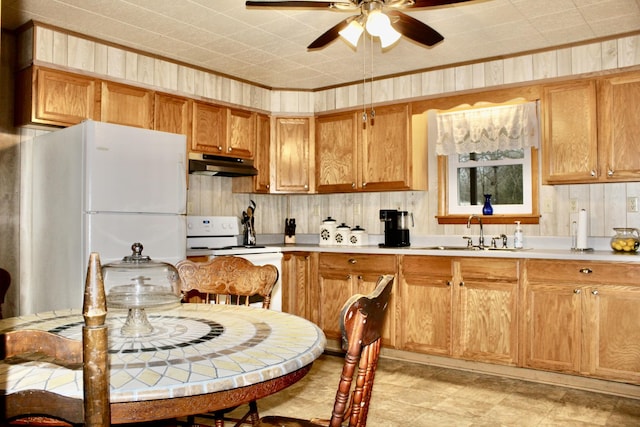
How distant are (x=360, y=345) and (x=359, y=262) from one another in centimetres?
327

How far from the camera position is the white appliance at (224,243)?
4.34m

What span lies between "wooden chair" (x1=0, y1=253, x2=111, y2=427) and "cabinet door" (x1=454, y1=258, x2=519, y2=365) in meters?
3.38

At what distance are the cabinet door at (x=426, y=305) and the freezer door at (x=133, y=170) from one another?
5.98ft

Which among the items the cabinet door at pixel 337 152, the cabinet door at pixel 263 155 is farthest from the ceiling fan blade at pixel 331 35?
the cabinet door at pixel 263 155

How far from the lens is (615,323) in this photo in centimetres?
333

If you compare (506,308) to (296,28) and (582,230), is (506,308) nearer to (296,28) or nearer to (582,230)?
(582,230)

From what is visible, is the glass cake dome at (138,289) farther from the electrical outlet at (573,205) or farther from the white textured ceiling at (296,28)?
the electrical outlet at (573,205)

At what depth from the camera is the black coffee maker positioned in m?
4.61

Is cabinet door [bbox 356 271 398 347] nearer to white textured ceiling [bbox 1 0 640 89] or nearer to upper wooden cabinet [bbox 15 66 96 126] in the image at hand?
white textured ceiling [bbox 1 0 640 89]

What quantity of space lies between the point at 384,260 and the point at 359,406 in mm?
3031

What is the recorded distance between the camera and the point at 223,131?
4.65 m

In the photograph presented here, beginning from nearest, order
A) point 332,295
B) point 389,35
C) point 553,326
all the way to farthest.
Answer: point 389,35 < point 553,326 < point 332,295

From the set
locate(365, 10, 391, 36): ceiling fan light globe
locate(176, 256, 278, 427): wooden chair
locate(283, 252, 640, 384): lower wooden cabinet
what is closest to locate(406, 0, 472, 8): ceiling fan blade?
locate(365, 10, 391, 36): ceiling fan light globe

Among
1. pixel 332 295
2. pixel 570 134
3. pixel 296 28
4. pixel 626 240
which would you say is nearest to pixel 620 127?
pixel 570 134
